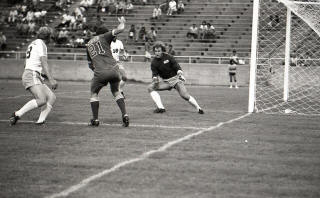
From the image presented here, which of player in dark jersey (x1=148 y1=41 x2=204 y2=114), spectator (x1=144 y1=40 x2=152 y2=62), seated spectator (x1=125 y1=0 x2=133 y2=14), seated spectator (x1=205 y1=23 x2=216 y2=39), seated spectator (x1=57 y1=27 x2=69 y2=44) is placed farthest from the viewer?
seated spectator (x1=125 y1=0 x2=133 y2=14)

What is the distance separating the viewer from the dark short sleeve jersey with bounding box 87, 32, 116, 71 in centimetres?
1096

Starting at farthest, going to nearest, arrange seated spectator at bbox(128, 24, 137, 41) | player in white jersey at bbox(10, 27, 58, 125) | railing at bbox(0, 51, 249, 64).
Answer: seated spectator at bbox(128, 24, 137, 41), railing at bbox(0, 51, 249, 64), player in white jersey at bbox(10, 27, 58, 125)

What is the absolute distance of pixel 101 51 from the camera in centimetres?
1096

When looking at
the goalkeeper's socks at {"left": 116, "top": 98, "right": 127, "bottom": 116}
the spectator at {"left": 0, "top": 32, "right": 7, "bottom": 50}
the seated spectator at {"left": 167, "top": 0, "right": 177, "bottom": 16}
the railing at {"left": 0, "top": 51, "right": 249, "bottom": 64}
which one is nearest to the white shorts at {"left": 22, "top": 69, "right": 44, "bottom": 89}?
the goalkeeper's socks at {"left": 116, "top": 98, "right": 127, "bottom": 116}

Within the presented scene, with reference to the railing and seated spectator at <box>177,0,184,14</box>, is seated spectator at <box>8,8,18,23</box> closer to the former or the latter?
the railing

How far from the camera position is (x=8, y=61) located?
35.8 m

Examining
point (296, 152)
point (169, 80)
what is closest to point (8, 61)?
point (169, 80)

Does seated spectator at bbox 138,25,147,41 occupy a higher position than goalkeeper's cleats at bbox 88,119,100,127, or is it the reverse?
seated spectator at bbox 138,25,147,41

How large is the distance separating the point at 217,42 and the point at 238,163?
1090 inches

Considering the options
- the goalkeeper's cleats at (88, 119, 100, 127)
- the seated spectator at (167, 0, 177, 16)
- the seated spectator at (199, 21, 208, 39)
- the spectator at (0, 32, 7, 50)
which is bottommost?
the goalkeeper's cleats at (88, 119, 100, 127)

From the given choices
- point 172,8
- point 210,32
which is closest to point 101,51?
point 210,32

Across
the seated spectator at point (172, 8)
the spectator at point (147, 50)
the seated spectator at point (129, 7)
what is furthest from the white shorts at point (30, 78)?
the seated spectator at point (129, 7)

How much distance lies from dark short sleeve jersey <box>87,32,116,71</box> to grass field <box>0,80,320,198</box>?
1228mm

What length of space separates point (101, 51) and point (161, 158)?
3928 mm
